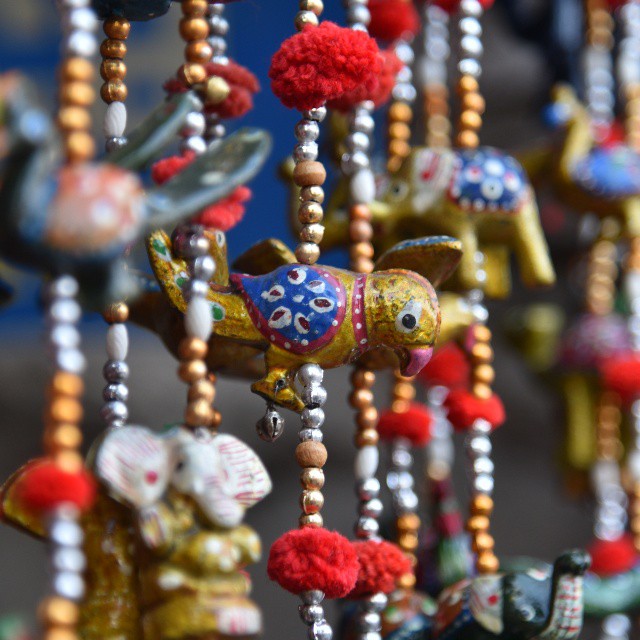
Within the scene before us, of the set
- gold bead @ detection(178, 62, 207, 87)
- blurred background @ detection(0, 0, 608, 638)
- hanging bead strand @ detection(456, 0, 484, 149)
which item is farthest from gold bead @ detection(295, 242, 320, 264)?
blurred background @ detection(0, 0, 608, 638)

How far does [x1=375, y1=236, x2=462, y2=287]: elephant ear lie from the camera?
66 centimetres

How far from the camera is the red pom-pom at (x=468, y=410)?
769 mm

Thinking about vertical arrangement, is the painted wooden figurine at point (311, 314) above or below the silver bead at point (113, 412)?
above

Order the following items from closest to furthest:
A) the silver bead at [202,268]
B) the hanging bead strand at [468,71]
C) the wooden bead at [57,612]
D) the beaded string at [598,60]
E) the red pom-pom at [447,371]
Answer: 1. the wooden bead at [57,612]
2. the silver bead at [202,268]
3. the hanging bead strand at [468,71]
4. the red pom-pom at [447,371]
5. the beaded string at [598,60]

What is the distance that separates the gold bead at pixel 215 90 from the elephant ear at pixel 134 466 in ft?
0.67

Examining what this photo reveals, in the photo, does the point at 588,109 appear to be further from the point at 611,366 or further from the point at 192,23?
the point at 192,23

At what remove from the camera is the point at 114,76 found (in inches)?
25.9

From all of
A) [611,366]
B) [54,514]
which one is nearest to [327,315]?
[54,514]

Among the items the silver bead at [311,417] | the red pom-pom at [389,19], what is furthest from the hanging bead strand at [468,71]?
the silver bead at [311,417]

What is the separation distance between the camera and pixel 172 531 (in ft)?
1.76

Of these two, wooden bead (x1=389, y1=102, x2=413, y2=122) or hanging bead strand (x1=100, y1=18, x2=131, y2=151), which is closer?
hanging bead strand (x1=100, y1=18, x2=131, y2=151)

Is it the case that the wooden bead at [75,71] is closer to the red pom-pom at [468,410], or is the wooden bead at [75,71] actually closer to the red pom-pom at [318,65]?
the red pom-pom at [318,65]

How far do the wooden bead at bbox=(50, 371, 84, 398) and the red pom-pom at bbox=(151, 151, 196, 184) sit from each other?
6.6 inches

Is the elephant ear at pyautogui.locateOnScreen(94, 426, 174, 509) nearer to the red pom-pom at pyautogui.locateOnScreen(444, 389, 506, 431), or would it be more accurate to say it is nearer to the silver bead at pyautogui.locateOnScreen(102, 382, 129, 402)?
the silver bead at pyautogui.locateOnScreen(102, 382, 129, 402)
